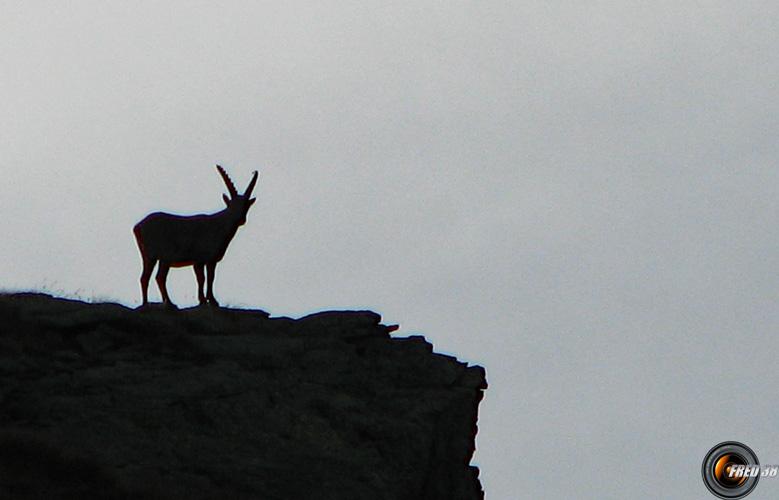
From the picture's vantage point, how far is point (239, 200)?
33312mm

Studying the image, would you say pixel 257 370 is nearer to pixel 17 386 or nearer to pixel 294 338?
pixel 294 338

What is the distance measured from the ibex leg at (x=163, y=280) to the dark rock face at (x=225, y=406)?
0.89 metres

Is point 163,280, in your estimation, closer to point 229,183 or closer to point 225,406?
point 229,183

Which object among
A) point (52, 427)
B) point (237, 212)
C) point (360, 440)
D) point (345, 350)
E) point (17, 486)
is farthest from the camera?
point (237, 212)

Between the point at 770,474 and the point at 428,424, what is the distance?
6.53 m

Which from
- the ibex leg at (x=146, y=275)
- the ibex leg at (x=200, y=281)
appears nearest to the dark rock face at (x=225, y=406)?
the ibex leg at (x=200, y=281)

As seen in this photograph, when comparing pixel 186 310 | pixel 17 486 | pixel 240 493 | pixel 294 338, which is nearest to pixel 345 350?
pixel 294 338

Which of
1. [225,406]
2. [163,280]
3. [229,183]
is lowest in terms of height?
[225,406]

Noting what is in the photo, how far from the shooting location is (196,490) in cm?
2564

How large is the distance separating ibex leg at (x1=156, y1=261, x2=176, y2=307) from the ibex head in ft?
6.12

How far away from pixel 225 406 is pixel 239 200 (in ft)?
21.5

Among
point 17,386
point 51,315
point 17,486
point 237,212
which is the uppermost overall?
point 237,212

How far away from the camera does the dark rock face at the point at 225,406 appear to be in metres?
25.8

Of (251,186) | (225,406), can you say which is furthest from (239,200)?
(225,406)
